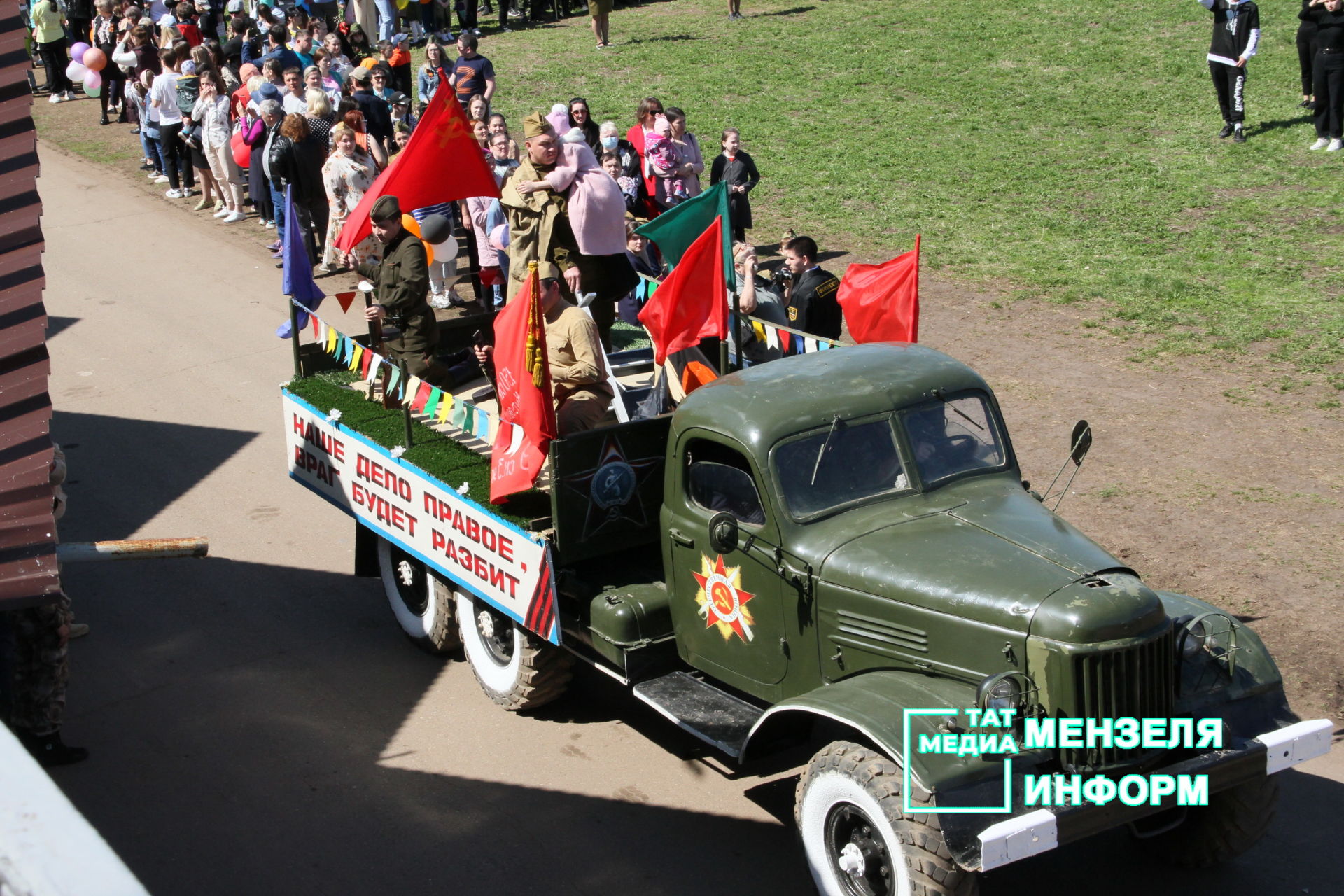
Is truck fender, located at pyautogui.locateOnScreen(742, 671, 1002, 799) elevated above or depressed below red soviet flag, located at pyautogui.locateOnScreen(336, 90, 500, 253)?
below

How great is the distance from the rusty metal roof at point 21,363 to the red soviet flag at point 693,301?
11.2 feet

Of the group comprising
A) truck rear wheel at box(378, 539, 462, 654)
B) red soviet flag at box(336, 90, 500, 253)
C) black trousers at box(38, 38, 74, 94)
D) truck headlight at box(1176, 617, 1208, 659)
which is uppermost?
black trousers at box(38, 38, 74, 94)

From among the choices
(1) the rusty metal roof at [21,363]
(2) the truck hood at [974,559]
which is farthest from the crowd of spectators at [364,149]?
(2) the truck hood at [974,559]

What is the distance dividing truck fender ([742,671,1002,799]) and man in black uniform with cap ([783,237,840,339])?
451 centimetres

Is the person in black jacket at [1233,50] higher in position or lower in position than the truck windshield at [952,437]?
higher

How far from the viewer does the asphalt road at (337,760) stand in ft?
21.7

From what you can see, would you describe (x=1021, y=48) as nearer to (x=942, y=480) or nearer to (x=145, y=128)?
(x=145, y=128)

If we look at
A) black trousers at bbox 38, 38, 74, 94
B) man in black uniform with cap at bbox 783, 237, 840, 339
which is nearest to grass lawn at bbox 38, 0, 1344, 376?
black trousers at bbox 38, 38, 74, 94

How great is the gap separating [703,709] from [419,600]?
2882 mm

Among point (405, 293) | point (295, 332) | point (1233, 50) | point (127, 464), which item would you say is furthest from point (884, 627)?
point (1233, 50)

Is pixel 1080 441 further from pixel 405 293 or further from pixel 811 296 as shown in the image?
pixel 405 293

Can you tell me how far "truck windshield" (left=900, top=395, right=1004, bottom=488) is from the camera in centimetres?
666

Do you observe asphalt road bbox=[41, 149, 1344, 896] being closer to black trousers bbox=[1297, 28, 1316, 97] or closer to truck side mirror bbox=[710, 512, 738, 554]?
truck side mirror bbox=[710, 512, 738, 554]

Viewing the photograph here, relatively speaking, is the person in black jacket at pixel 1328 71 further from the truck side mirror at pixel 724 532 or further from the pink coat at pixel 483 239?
the truck side mirror at pixel 724 532
